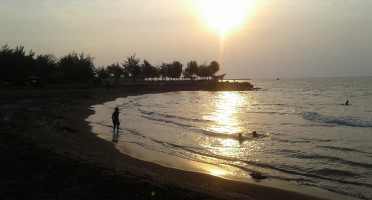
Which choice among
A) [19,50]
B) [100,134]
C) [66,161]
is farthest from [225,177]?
[19,50]

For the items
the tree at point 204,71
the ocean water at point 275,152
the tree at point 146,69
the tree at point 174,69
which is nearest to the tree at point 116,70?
the tree at point 146,69

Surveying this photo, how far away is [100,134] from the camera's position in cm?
2334

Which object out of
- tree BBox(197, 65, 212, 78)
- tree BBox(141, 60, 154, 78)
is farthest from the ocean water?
tree BBox(197, 65, 212, 78)

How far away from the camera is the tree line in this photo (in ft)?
204

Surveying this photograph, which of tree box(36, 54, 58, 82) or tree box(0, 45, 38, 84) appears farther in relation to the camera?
tree box(36, 54, 58, 82)

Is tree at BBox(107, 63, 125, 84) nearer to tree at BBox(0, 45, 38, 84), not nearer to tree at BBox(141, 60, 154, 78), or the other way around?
tree at BBox(141, 60, 154, 78)

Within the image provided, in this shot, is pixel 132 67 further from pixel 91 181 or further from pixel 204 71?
pixel 91 181

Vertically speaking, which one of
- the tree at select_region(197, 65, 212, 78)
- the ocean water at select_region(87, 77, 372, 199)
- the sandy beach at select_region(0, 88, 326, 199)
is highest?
the tree at select_region(197, 65, 212, 78)

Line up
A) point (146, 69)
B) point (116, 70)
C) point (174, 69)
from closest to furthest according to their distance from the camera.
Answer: point (116, 70) → point (146, 69) → point (174, 69)

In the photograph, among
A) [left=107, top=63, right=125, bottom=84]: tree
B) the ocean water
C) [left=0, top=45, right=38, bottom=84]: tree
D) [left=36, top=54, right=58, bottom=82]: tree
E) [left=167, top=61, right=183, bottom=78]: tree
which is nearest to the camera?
the ocean water

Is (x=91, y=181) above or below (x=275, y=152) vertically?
above

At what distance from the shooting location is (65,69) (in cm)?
8488

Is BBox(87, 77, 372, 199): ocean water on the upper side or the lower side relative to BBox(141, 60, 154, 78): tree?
lower

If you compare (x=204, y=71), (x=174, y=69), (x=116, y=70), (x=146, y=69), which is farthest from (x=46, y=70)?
(x=204, y=71)
